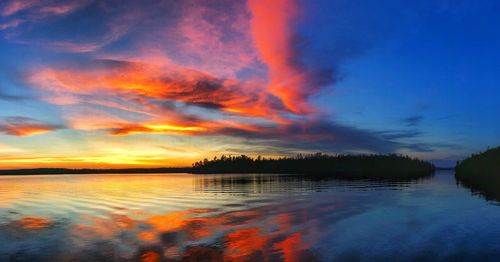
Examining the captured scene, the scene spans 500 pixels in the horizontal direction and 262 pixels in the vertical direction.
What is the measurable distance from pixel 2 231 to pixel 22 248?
7.94 m

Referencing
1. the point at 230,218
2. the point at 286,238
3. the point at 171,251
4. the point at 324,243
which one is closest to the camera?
the point at 171,251

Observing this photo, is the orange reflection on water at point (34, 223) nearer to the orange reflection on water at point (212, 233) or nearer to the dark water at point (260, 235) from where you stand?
the dark water at point (260, 235)

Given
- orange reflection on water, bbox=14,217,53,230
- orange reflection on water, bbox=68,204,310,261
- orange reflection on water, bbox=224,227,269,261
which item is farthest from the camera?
orange reflection on water, bbox=14,217,53,230

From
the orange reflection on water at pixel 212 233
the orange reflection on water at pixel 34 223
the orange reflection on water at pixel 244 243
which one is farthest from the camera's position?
the orange reflection on water at pixel 34 223

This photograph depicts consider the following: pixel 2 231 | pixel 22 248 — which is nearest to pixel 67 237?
pixel 22 248

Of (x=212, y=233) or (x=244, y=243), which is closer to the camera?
(x=244, y=243)

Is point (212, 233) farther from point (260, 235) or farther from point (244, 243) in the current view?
point (244, 243)

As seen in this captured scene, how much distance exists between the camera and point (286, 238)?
2316cm

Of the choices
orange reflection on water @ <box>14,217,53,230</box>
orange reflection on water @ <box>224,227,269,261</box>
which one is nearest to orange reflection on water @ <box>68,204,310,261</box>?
orange reflection on water @ <box>224,227,269,261</box>

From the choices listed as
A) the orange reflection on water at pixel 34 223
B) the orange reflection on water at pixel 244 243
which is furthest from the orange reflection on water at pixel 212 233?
the orange reflection on water at pixel 34 223

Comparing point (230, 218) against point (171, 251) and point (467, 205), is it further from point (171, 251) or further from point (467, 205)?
point (467, 205)

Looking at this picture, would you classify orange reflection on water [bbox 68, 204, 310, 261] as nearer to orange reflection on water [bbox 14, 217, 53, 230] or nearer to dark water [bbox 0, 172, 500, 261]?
dark water [bbox 0, 172, 500, 261]

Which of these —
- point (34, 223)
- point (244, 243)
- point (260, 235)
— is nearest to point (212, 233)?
point (260, 235)

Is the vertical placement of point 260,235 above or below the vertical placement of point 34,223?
above
